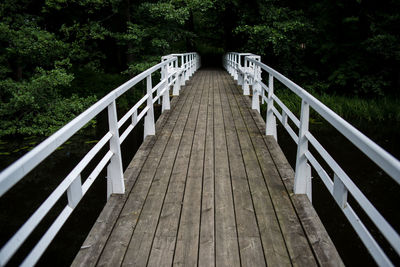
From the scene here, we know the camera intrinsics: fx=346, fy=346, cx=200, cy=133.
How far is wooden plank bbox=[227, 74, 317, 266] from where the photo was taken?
2.55 m

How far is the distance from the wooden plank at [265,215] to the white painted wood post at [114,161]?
4.52 feet

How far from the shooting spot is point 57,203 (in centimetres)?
847

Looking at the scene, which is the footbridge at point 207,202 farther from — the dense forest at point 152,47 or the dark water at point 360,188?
the dense forest at point 152,47

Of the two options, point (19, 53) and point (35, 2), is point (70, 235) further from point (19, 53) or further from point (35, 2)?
point (35, 2)

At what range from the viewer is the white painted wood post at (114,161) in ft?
11.0

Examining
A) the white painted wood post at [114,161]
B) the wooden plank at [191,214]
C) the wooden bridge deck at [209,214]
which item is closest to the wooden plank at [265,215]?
the wooden bridge deck at [209,214]

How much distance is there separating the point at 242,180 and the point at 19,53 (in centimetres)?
1144

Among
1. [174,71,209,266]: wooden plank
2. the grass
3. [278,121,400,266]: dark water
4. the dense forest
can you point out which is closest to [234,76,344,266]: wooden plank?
[174,71,209,266]: wooden plank

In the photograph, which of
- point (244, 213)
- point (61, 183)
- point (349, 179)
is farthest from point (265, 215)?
point (61, 183)

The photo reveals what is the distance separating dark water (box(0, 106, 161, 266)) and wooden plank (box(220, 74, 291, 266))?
432 centimetres

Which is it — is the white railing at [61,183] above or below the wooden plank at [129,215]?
above

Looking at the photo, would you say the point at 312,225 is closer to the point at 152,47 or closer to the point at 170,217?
the point at 170,217

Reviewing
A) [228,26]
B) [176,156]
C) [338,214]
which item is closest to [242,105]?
[338,214]

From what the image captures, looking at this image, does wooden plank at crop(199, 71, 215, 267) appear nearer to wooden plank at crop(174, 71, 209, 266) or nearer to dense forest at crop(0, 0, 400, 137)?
wooden plank at crop(174, 71, 209, 266)
